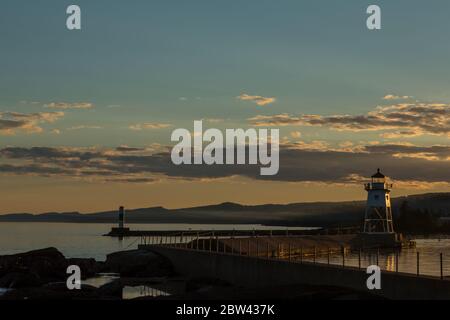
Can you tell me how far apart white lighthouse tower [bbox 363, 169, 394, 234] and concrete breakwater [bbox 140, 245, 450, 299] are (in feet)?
121

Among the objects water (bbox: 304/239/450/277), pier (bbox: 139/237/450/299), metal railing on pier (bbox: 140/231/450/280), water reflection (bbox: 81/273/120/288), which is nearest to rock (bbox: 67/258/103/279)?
water reflection (bbox: 81/273/120/288)

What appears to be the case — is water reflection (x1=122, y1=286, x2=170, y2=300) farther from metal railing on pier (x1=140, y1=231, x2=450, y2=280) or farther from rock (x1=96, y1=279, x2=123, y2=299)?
metal railing on pier (x1=140, y1=231, x2=450, y2=280)

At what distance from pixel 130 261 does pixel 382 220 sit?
40.5 meters

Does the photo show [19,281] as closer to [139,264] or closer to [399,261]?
[139,264]

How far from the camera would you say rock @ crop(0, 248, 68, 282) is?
53094 mm

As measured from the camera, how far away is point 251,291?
2888 centimetres

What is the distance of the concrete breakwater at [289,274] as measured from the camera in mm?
28812

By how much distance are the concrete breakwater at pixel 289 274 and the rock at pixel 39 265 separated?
8.19 m

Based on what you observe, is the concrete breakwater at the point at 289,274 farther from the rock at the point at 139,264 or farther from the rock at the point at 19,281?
the rock at the point at 19,281

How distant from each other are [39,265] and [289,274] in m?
26.0

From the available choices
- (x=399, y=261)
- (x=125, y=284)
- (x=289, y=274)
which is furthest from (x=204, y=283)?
(x=399, y=261)
